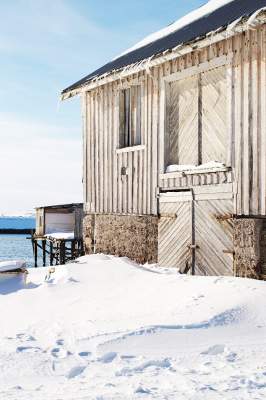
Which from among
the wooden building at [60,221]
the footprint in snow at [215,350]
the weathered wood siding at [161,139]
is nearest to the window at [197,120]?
the weathered wood siding at [161,139]

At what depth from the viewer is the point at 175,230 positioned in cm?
1127

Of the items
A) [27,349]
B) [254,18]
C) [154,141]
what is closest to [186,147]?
[154,141]

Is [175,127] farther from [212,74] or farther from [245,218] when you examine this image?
[245,218]

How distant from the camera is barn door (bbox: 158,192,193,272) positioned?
10.9 m

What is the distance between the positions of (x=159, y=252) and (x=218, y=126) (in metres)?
3.34

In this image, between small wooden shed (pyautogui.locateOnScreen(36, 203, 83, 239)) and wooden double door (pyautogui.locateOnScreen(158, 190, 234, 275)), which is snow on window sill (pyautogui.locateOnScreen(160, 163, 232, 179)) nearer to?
wooden double door (pyautogui.locateOnScreen(158, 190, 234, 275))

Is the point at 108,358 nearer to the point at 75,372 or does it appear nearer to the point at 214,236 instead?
the point at 75,372

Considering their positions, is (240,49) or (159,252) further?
(159,252)

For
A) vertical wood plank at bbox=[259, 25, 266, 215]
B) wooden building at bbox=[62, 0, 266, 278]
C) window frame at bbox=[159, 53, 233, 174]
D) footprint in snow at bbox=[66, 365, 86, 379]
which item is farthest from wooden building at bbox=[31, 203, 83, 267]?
footprint in snow at bbox=[66, 365, 86, 379]

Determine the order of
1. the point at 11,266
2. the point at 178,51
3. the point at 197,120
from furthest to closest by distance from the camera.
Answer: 1. the point at 11,266
2. the point at 197,120
3. the point at 178,51

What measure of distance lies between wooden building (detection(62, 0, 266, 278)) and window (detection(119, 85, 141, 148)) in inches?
1.0

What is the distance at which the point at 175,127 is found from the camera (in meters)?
11.3

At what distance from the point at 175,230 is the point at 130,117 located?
3.23 m

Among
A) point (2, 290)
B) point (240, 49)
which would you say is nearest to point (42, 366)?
point (2, 290)
